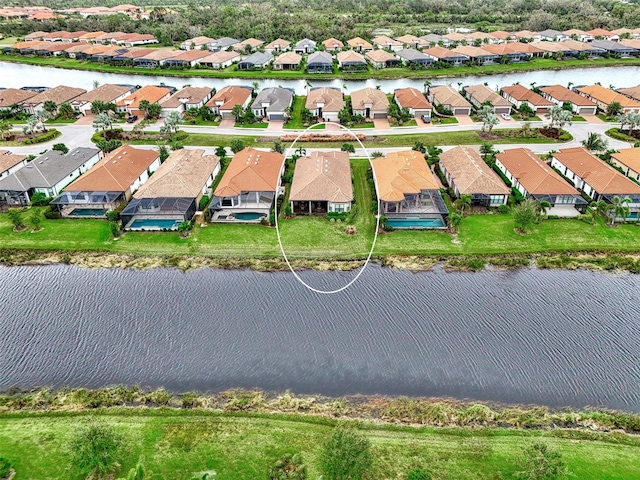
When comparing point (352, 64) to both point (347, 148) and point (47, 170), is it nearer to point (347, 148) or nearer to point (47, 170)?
point (347, 148)

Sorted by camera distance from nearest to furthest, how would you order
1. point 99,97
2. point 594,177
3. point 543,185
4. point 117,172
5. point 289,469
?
point 289,469 < point 543,185 < point 594,177 < point 117,172 < point 99,97

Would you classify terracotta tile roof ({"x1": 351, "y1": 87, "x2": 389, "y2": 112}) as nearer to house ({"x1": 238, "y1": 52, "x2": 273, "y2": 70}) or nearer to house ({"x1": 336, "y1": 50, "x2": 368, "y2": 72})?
house ({"x1": 336, "y1": 50, "x2": 368, "y2": 72})

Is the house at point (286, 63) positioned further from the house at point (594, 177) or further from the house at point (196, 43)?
the house at point (594, 177)

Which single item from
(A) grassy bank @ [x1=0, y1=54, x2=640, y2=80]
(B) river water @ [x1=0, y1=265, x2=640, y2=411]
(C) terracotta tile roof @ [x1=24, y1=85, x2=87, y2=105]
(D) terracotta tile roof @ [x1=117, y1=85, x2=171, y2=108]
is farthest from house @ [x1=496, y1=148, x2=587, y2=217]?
(C) terracotta tile roof @ [x1=24, y1=85, x2=87, y2=105]

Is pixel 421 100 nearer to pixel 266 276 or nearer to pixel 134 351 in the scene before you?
pixel 266 276

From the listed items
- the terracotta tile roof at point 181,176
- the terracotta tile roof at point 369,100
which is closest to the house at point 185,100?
the terracotta tile roof at point 181,176

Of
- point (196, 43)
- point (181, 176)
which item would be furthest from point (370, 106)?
point (196, 43)

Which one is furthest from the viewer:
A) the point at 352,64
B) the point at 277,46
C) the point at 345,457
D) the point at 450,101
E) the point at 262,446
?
the point at 277,46

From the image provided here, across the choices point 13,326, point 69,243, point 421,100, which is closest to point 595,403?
point 13,326
